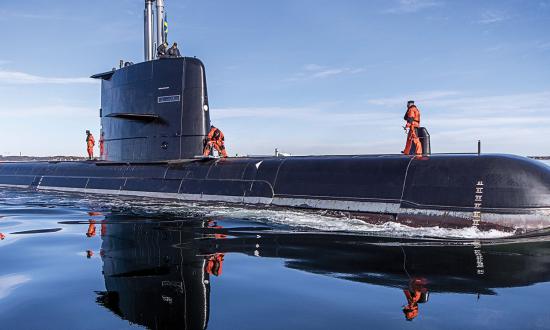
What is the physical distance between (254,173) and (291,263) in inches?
334

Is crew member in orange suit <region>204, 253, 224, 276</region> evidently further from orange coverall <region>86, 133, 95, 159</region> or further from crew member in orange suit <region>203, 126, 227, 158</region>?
orange coverall <region>86, 133, 95, 159</region>

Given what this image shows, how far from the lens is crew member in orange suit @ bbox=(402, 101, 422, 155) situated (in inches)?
534

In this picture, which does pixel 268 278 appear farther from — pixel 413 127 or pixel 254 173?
pixel 254 173

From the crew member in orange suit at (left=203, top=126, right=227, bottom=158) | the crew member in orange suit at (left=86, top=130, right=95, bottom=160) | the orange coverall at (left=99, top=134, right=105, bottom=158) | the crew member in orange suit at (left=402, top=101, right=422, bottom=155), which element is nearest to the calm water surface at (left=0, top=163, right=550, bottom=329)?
the crew member in orange suit at (left=402, top=101, right=422, bottom=155)

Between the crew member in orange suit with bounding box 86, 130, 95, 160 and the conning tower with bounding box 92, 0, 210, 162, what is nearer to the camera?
the conning tower with bounding box 92, 0, 210, 162

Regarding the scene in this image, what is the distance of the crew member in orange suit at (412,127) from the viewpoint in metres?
13.6

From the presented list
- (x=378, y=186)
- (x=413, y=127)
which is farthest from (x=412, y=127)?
(x=378, y=186)

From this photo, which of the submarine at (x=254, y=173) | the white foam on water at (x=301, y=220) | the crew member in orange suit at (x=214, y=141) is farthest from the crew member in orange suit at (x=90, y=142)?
the crew member in orange suit at (x=214, y=141)

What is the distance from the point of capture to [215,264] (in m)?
6.50

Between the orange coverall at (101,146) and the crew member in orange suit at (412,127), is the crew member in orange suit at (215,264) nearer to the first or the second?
the crew member in orange suit at (412,127)

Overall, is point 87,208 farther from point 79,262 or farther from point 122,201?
point 79,262

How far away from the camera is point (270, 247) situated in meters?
7.80

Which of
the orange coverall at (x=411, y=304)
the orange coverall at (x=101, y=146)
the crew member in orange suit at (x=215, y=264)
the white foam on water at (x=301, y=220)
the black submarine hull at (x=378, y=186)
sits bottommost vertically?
the orange coverall at (x=411, y=304)

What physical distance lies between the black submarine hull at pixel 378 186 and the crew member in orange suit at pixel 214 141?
0.47 m
